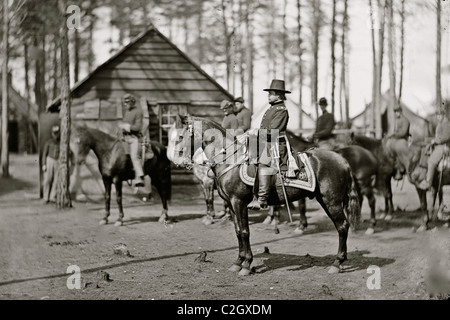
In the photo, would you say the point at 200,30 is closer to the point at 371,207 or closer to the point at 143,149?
the point at 143,149

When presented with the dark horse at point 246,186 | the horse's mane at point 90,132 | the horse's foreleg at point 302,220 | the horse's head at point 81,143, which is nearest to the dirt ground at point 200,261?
the horse's foreleg at point 302,220

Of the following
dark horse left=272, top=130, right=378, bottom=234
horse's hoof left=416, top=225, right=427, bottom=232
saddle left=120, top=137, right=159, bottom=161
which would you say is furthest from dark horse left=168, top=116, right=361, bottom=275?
saddle left=120, top=137, right=159, bottom=161

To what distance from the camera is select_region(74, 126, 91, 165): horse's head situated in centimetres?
1240

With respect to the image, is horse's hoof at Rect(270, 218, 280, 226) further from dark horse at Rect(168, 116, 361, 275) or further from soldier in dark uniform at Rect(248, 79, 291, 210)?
soldier in dark uniform at Rect(248, 79, 291, 210)

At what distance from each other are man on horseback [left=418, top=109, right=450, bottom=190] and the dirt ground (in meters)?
1.23

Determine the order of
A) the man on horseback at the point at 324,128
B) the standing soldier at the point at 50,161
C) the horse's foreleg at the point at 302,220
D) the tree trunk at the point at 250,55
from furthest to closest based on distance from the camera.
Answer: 1. the tree trunk at the point at 250,55
2. the standing soldier at the point at 50,161
3. the man on horseback at the point at 324,128
4. the horse's foreleg at the point at 302,220

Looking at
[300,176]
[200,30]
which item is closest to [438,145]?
[300,176]

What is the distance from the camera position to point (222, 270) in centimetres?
822

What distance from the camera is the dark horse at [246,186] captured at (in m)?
8.15

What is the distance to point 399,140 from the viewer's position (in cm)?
1351

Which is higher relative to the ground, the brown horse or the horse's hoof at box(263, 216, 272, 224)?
the brown horse

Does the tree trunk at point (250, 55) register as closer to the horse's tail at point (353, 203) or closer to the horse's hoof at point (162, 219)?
the horse's hoof at point (162, 219)

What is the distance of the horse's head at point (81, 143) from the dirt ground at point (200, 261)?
5.53 ft
